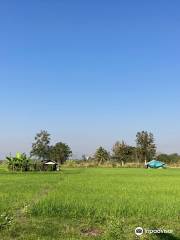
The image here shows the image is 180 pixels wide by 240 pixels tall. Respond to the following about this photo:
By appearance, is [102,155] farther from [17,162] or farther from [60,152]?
[17,162]

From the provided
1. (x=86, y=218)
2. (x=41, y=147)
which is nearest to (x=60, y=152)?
(x=41, y=147)

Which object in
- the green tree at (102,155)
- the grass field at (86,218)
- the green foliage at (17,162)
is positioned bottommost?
the grass field at (86,218)

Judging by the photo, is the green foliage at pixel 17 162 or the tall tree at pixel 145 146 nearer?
the green foliage at pixel 17 162

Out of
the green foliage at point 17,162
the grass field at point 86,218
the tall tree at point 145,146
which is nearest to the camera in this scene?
the grass field at point 86,218

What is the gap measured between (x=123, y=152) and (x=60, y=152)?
13.1m

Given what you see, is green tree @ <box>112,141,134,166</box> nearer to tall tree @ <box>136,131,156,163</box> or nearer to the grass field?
tall tree @ <box>136,131,156,163</box>

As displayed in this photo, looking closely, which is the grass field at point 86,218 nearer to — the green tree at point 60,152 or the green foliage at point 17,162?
the green foliage at point 17,162

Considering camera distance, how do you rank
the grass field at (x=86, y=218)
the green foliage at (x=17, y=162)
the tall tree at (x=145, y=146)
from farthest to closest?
the tall tree at (x=145, y=146)
the green foliage at (x=17, y=162)
the grass field at (x=86, y=218)

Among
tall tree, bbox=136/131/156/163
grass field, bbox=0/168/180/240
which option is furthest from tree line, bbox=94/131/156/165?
grass field, bbox=0/168/180/240

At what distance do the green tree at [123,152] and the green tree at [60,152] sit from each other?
10.3 m

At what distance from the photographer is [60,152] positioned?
92.3 metres

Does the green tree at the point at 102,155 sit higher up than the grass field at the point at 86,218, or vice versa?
the green tree at the point at 102,155

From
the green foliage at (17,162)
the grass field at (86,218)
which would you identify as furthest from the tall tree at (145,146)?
the grass field at (86,218)

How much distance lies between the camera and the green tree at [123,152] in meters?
87.3
